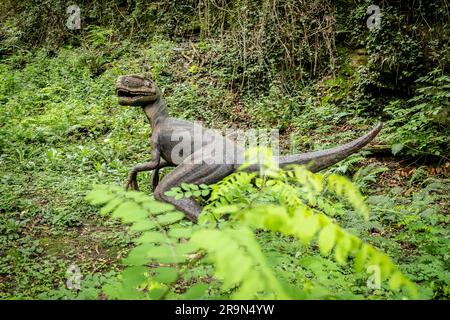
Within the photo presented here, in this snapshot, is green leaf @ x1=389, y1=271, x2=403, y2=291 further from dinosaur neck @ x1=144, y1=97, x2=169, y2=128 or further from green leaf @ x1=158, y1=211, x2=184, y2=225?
dinosaur neck @ x1=144, y1=97, x2=169, y2=128

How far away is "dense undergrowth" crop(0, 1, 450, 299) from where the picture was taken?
125 inches

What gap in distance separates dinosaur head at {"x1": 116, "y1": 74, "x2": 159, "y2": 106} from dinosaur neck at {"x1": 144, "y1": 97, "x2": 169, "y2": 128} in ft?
0.33

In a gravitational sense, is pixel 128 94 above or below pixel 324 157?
above

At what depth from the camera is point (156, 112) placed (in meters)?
4.40

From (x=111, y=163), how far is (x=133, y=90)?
2620mm

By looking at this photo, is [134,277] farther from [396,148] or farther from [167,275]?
[396,148]

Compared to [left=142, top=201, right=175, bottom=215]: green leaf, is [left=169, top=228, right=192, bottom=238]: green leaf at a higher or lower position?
lower

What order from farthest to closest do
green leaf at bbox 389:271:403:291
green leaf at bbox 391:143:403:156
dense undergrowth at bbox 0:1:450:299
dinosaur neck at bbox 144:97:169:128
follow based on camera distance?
1. green leaf at bbox 391:143:403:156
2. dinosaur neck at bbox 144:97:169:128
3. dense undergrowth at bbox 0:1:450:299
4. green leaf at bbox 389:271:403:291

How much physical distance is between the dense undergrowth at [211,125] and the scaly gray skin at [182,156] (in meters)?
0.32

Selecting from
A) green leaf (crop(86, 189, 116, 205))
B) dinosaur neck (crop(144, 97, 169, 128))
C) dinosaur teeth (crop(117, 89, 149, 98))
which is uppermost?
dinosaur teeth (crop(117, 89, 149, 98))

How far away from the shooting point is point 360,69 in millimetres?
7574

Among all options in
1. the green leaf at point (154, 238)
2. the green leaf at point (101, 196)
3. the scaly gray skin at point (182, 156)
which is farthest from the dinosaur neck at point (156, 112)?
the green leaf at point (154, 238)

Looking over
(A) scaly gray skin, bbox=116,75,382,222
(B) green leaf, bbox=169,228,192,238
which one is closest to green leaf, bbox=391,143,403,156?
(A) scaly gray skin, bbox=116,75,382,222

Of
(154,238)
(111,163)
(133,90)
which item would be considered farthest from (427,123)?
(154,238)
